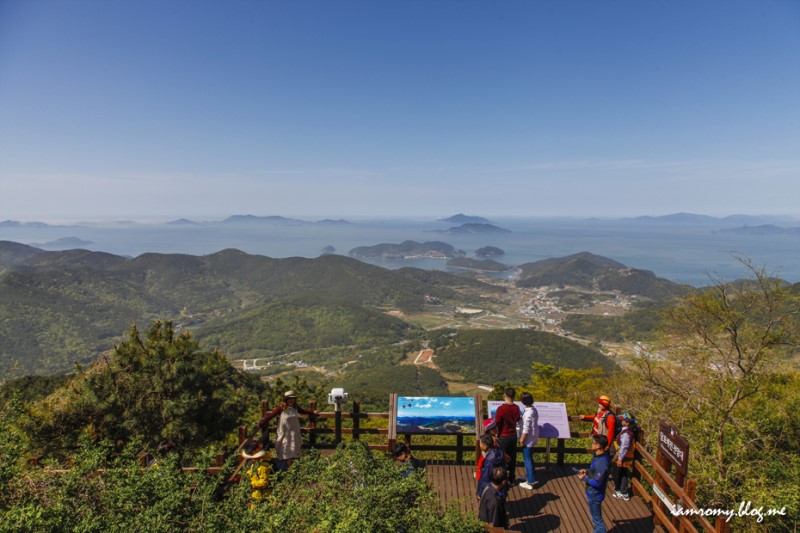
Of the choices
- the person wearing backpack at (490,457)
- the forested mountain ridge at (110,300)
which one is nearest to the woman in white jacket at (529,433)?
the person wearing backpack at (490,457)

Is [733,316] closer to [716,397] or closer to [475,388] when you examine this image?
[716,397]

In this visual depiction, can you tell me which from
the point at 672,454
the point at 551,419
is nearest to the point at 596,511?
the point at 672,454

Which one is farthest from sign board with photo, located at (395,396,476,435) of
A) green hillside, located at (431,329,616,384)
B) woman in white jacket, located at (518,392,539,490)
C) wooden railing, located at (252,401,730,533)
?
green hillside, located at (431,329,616,384)

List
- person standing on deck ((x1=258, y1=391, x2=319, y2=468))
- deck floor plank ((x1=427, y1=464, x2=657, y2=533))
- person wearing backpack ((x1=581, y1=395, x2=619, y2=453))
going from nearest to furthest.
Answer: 1. deck floor plank ((x1=427, y1=464, x2=657, y2=533))
2. person wearing backpack ((x1=581, y1=395, x2=619, y2=453))
3. person standing on deck ((x1=258, y1=391, x2=319, y2=468))

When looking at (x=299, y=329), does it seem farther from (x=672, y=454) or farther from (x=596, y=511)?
(x=672, y=454)

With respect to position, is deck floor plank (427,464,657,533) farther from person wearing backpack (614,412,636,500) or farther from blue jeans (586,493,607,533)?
blue jeans (586,493,607,533)

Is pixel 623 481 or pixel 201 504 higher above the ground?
pixel 201 504

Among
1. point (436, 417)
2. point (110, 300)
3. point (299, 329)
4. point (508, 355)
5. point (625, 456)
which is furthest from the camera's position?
point (110, 300)
